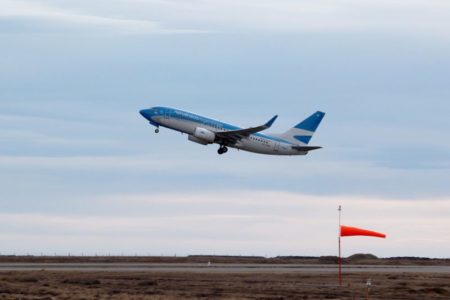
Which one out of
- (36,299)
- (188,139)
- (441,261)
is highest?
(188,139)

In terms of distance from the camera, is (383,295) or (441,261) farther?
(441,261)

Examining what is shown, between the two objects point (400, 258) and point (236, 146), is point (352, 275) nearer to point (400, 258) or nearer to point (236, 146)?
point (236, 146)

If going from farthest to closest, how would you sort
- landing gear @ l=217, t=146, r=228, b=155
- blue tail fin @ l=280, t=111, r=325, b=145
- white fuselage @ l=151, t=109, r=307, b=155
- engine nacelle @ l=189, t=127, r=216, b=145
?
blue tail fin @ l=280, t=111, r=325, b=145
landing gear @ l=217, t=146, r=228, b=155
white fuselage @ l=151, t=109, r=307, b=155
engine nacelle @ l=189, t=127, r=216, b=145

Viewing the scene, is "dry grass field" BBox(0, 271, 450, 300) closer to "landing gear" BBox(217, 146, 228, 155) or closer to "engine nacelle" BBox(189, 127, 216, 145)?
"engine nacelle" BBox(189, 127, 216, 145)

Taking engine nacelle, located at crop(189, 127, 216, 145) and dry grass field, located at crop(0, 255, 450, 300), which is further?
engine nacelle, located at crop(189, 127, 216, 145)

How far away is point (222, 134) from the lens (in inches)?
3949

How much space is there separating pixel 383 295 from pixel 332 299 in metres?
4.83

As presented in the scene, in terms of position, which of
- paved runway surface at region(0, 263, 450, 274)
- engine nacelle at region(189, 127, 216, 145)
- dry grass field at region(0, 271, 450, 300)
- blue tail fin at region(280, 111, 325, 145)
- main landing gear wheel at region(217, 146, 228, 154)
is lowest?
dry grass field at region(0, 271, 450, 300)

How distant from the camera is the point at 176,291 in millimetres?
53812

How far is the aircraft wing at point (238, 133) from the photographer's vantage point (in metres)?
100

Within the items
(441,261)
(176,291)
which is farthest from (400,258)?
(176,291)

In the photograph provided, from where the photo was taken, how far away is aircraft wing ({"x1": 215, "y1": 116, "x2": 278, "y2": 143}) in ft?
328

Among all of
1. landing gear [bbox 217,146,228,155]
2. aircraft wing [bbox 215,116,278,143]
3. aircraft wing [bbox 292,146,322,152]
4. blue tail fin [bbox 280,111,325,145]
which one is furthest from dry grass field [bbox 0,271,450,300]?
blue tail fin [bbox 280,111,325,145]

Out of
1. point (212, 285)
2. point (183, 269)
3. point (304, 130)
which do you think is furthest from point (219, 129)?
point (212, 285)
